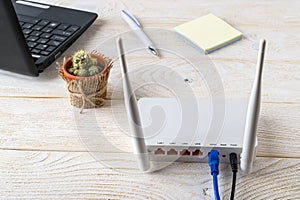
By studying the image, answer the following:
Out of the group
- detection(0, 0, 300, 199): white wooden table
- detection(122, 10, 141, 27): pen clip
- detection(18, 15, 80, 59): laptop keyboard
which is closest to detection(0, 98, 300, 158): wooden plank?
detection(0, 0, 300, 199): white wooden table

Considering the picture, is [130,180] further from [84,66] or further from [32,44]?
[32,44]

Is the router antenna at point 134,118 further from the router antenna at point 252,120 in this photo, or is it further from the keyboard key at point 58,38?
the keyboard key at point 58,38

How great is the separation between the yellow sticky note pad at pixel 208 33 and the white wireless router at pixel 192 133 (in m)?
0.21

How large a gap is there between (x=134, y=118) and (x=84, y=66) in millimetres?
203

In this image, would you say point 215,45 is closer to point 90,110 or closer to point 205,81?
point 205,81

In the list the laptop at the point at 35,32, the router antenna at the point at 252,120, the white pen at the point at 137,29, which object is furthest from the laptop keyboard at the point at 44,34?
the router antenna at the point at 252,120

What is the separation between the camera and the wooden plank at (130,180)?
684 millimetres

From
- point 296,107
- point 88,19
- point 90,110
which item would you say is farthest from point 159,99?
point 88,19

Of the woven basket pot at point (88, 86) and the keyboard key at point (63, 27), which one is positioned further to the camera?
the keyboard key at point (63, 27)

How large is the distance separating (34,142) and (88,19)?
363mm

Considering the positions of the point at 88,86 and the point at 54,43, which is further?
the point at 54,43

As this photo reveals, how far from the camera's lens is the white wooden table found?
0.69 meters

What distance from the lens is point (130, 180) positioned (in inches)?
27.8

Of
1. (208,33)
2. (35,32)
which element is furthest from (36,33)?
(208,33)
